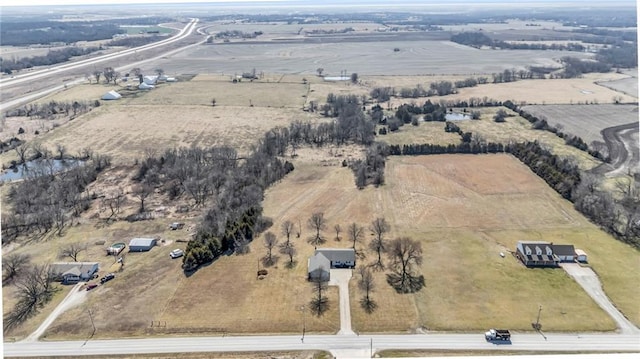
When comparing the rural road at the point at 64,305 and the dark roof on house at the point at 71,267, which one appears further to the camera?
the dark roof on house at the point at 71,267

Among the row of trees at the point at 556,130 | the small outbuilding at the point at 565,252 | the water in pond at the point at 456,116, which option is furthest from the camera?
the water in pond at the point at 456,116

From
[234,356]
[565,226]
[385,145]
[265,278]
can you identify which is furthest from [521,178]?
[234,356]

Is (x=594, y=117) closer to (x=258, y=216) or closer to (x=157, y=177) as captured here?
(x=258, y=216)

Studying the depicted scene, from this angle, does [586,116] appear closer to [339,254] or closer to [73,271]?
[339,254]

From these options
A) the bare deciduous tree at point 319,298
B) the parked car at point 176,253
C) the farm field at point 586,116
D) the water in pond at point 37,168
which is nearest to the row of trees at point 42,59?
the water in pond at point 37,168

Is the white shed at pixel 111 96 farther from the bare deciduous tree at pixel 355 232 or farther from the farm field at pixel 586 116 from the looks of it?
the farm field at pixel 586 116

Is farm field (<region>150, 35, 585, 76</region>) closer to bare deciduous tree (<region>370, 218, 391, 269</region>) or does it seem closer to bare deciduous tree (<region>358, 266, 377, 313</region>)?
bare deciduous tree (<region>370, 218, 391, 269</region>)
